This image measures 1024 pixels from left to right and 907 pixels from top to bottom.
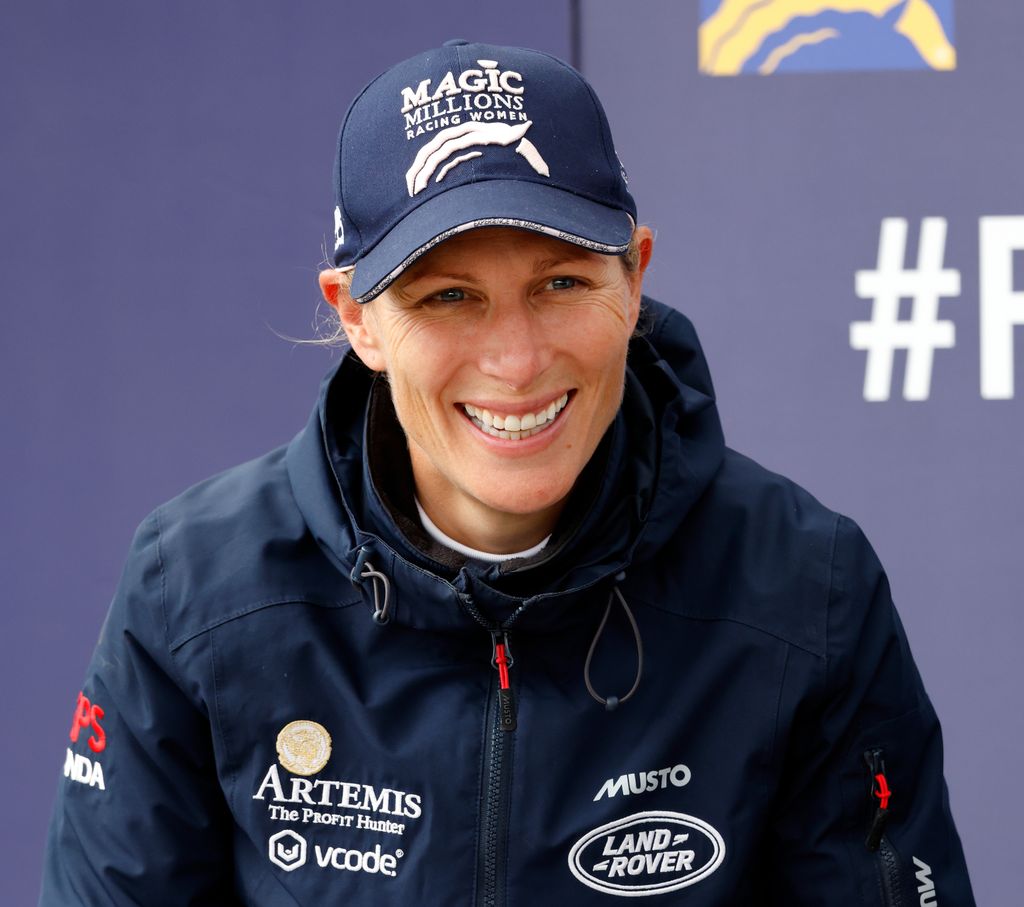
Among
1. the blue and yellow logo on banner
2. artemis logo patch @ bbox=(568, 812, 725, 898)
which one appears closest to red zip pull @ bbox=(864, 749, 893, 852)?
artemis logo patch @ bbox=(568, 812, 725, 898)

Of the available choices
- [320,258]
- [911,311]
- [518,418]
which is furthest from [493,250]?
[911,311]

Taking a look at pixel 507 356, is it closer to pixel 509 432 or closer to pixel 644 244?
pixel 509 432

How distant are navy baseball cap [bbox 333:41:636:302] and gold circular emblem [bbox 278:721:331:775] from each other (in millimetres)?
380

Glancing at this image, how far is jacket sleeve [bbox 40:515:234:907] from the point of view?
4.25 feet

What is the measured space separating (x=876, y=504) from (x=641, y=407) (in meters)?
0.95

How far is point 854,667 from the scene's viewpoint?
4.22ft

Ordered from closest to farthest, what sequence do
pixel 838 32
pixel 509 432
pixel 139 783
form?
pixel 509 432 → pixel 139 783 → pixel 838 32

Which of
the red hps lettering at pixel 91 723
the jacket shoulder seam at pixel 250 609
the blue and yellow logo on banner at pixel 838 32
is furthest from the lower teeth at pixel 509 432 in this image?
A: the blue and yellow logo on banner at pixel 838 32

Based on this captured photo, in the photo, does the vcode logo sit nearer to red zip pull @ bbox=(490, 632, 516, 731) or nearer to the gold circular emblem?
the gold circular emblem

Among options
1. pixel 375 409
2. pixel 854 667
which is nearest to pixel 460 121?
pixel 375 409

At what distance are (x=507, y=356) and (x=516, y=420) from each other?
6cm

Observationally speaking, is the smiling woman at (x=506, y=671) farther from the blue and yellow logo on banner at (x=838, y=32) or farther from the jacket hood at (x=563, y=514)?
the blue and yellow logo on banner at (x=838, y=32)

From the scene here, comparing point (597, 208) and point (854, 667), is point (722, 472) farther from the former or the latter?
point (597, 208)

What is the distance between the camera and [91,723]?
1.34m
